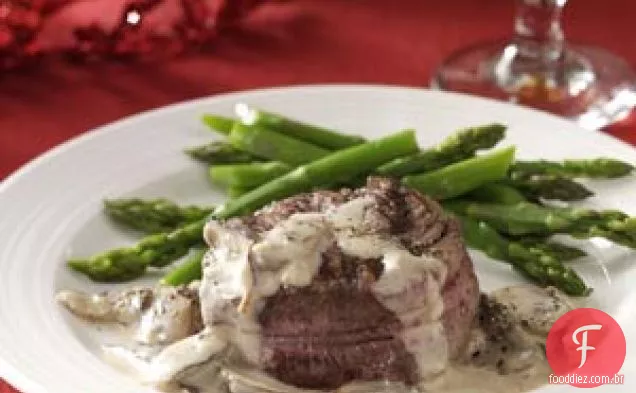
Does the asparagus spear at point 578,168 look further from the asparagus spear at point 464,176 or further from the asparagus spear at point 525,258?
the asparagus spear at point 525,258

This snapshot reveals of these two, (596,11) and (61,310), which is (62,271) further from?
(596,11)

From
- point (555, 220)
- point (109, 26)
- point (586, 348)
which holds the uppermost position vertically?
point (109, 26)

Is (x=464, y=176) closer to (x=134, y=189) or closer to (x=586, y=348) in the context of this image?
(x=586, y=348)

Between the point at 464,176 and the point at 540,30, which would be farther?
the point at 540,30

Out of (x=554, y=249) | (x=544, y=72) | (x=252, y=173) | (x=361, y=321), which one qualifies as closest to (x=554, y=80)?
(x=544, y=72)

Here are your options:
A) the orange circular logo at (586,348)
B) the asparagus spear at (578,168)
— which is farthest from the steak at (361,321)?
the asparagus spear at (578,168)

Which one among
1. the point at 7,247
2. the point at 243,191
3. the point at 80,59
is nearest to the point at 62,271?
the point at 7,247
